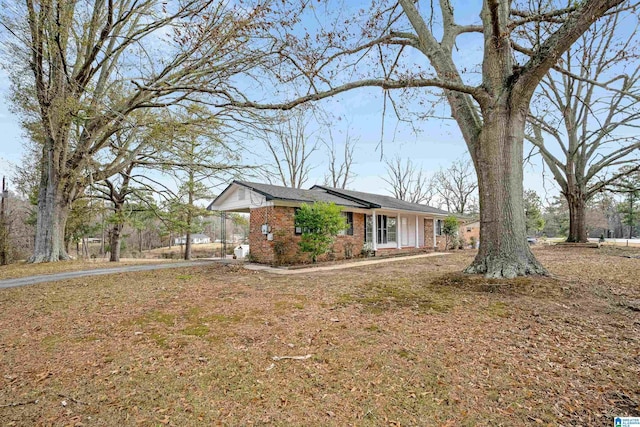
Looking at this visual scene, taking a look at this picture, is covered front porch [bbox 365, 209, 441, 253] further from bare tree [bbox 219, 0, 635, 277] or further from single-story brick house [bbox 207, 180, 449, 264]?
bare tree [bbox 219, 0, 635, 277]

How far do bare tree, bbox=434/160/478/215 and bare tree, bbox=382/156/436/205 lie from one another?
239cm

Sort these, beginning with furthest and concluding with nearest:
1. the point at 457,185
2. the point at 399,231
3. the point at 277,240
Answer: the point at 457,185 < the point at 399,231 < the point at 277,240

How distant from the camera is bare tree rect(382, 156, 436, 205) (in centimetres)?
3431

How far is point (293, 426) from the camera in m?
1.95

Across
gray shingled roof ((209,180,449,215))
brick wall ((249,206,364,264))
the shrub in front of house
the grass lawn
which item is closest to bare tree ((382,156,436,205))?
gray shingled roof ((209,180,449,215))

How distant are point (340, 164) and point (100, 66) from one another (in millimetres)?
22987

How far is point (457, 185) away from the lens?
35.7 meters

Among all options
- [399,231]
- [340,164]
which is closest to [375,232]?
[399,231]

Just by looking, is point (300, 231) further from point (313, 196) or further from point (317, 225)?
point (313, 196)

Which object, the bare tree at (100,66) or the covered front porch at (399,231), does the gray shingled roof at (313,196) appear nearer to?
the covered front porch at (399,231)

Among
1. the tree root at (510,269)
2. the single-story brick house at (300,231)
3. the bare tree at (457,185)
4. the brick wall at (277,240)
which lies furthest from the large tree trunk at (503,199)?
the bare tree at (457,185)

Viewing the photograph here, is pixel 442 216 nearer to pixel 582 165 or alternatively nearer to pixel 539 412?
A: pixel 582 165

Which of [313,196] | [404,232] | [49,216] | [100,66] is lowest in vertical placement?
[404,232]

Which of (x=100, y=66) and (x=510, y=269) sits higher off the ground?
(x=100, y=66)
